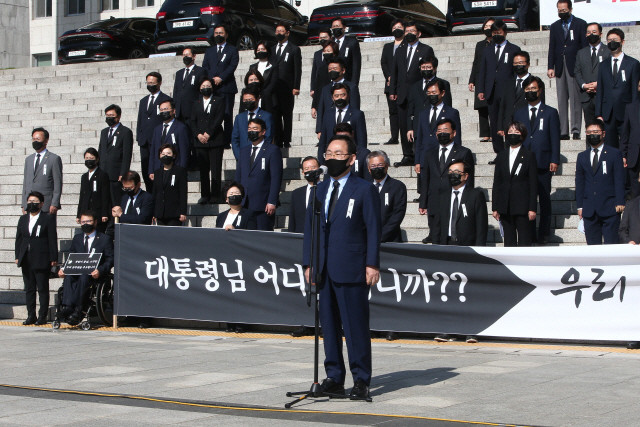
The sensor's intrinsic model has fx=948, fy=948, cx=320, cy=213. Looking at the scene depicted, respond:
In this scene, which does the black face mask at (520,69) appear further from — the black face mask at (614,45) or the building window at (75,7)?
the building window at (75,7)

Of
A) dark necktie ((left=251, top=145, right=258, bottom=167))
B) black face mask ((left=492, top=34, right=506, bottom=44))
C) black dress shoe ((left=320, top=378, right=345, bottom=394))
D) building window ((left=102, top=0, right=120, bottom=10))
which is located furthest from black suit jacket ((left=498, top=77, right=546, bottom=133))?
building window ((left=102, top=0, right=120, bottom=10))

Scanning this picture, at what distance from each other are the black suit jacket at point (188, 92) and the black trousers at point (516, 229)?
561cm

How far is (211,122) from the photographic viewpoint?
14281 millimetres

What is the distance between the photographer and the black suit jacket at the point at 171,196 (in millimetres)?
13008

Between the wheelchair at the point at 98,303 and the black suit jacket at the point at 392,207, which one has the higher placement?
the black suit jacket at the point at 392,207

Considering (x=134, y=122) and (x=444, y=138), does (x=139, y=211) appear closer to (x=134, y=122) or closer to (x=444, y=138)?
(x=444, y=138)

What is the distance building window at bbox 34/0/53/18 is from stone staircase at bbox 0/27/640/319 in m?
21.2

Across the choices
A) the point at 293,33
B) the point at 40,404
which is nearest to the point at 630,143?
the point at 40,404

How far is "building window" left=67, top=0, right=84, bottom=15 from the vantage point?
4332cm

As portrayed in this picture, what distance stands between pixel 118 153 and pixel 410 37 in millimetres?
4824

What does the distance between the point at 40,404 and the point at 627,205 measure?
670 centimetres

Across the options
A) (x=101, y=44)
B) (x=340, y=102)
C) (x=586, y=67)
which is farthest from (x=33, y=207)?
(x=101, y=44)

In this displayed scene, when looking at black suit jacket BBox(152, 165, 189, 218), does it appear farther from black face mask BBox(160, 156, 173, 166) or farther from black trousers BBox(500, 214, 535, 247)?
→ black trousers BBox(500, 214, 535, 247)

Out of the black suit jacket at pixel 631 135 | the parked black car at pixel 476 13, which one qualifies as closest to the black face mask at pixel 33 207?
the black suit jacket at pixel 631 135
